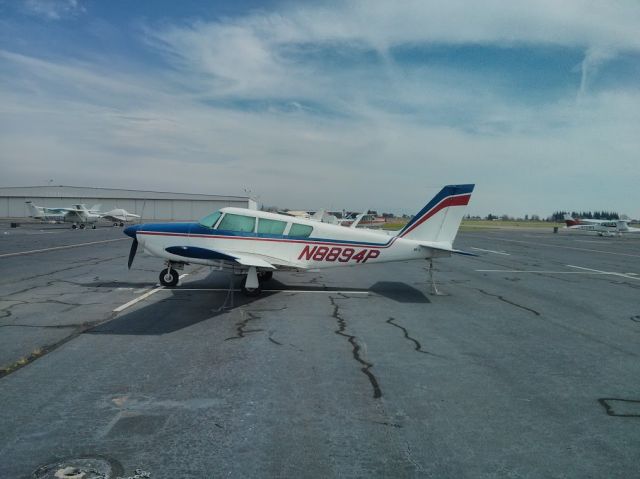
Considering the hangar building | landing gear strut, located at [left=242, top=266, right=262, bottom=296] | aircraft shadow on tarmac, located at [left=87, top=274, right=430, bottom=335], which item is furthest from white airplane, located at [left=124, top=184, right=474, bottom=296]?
the hangar building

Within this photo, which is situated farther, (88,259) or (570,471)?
(88,259)

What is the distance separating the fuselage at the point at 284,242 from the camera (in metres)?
12.5

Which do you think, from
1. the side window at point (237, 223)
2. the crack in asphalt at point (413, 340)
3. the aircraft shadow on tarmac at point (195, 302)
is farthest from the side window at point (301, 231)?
the crack in asphalt at point (413, 340)

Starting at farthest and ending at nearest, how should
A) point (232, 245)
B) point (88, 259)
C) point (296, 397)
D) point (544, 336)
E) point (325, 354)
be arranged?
point (88, 259) → point (232, 245) → point (544, 336) → point (325, 354) → point (296, 397)

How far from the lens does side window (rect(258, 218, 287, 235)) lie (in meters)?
12.7

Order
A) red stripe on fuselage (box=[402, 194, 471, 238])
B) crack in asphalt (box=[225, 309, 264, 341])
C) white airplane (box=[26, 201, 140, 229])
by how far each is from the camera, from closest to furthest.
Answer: crack in asphalt (box=[225, 309, 264, 341])
red stripe on fuselage (box=[402, 194, 471, 238])
white airplane (box=[26, 201, 140, 229])

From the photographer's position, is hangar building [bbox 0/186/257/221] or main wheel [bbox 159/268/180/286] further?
hangar building [bbox 0/186/257/221]

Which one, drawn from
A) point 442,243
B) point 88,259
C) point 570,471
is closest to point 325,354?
point 570,471

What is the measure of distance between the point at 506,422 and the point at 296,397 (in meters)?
2.47

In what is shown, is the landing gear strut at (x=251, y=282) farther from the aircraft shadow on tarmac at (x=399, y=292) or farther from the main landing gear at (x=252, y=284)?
the aircraft shadow on tarmac at (x=399, y=292)

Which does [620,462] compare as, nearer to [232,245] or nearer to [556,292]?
[232,245]

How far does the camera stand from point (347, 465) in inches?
151

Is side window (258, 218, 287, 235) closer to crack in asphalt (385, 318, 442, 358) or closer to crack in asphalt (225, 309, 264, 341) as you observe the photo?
crack in asphalt (225, 309, 264, 341)

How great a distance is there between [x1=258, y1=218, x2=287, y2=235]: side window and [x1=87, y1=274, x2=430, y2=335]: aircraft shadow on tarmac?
1.86 m
